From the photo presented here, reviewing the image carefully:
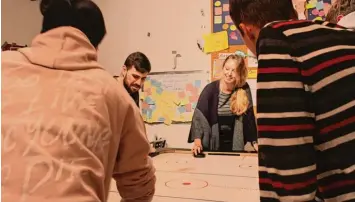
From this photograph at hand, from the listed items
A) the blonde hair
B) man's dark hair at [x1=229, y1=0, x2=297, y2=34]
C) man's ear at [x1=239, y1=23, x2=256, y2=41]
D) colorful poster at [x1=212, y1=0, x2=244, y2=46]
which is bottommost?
the blonde hair

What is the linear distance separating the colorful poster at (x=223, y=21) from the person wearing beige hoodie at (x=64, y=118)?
217cm

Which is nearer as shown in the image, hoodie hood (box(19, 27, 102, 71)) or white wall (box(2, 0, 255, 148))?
hoodie hood (box(19, 27, 102, 71))

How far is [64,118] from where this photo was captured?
0.70 metres

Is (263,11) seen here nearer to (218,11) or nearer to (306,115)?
(306,115)

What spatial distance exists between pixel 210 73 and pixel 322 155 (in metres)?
2.30

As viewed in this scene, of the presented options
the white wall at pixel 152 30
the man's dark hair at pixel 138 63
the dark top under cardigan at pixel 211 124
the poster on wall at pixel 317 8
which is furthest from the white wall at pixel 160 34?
the man's dark hair at pixel 138 63

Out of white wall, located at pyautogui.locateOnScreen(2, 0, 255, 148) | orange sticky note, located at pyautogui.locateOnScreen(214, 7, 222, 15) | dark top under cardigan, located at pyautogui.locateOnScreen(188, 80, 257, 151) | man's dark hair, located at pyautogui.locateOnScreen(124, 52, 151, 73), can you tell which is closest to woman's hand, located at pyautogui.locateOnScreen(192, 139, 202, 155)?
dark top under cardigan, located at pyautogui.locateOnScreen(188, 80, 257, 151)

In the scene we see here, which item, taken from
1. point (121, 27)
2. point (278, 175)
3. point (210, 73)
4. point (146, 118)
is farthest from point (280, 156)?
point (121, 27)

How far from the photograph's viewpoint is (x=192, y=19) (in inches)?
120

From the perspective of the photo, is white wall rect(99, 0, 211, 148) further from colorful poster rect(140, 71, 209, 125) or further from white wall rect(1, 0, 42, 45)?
white wall rect(1, 0, 42, 45)

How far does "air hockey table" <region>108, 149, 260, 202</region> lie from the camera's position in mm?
1190

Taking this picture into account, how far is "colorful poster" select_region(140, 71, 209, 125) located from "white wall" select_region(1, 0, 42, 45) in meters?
1.08

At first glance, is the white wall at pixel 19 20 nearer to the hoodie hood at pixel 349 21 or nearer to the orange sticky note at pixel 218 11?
the orange sticky note at pixel 218 11

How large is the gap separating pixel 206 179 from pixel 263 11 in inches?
31.2
